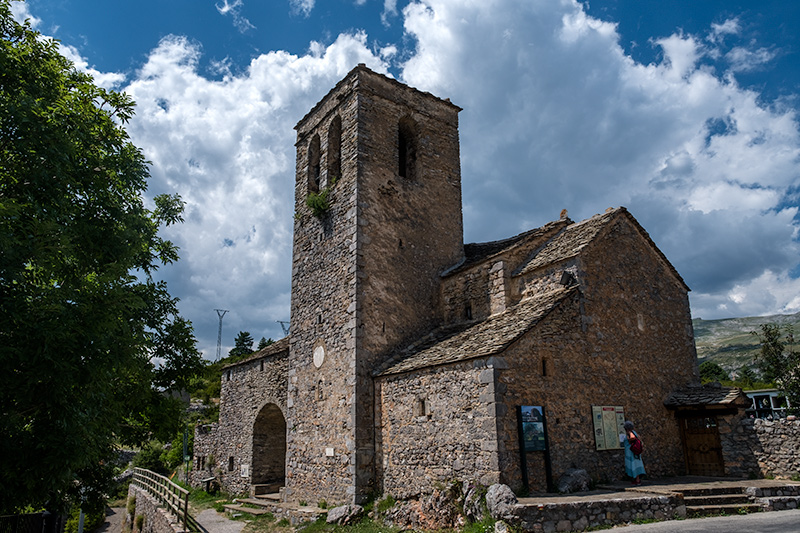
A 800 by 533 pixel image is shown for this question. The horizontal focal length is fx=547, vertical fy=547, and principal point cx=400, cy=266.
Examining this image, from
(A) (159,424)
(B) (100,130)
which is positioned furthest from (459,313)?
(B) (100,130)

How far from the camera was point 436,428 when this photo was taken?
1252 cm

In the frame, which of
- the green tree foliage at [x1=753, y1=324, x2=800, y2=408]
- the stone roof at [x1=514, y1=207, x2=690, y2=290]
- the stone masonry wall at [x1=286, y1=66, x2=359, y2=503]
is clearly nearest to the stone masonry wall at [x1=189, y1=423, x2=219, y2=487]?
the stone masonry wall at [x1=286, y1=66, x2=359, y2=503]

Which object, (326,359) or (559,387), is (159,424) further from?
(559,387)

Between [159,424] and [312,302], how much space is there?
606cm

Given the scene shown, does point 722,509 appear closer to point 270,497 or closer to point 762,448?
point 762,448

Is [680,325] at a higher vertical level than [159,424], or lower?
higher

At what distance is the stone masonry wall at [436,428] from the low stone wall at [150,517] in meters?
5.27

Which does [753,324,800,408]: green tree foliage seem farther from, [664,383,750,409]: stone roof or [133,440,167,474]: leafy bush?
[133,440,167,474]: leafy bush

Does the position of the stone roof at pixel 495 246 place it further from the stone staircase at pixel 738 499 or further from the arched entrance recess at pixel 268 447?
the arched entrance recess at pixel 268 447

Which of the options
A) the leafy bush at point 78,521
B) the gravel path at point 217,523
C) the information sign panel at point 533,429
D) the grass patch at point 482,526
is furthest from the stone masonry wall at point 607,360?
the leafy bush at point 78,521

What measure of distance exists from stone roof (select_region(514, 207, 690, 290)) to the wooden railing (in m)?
10.4

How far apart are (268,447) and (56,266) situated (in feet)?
52.6

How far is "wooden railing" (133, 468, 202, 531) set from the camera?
1354 cm

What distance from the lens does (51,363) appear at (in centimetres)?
657
